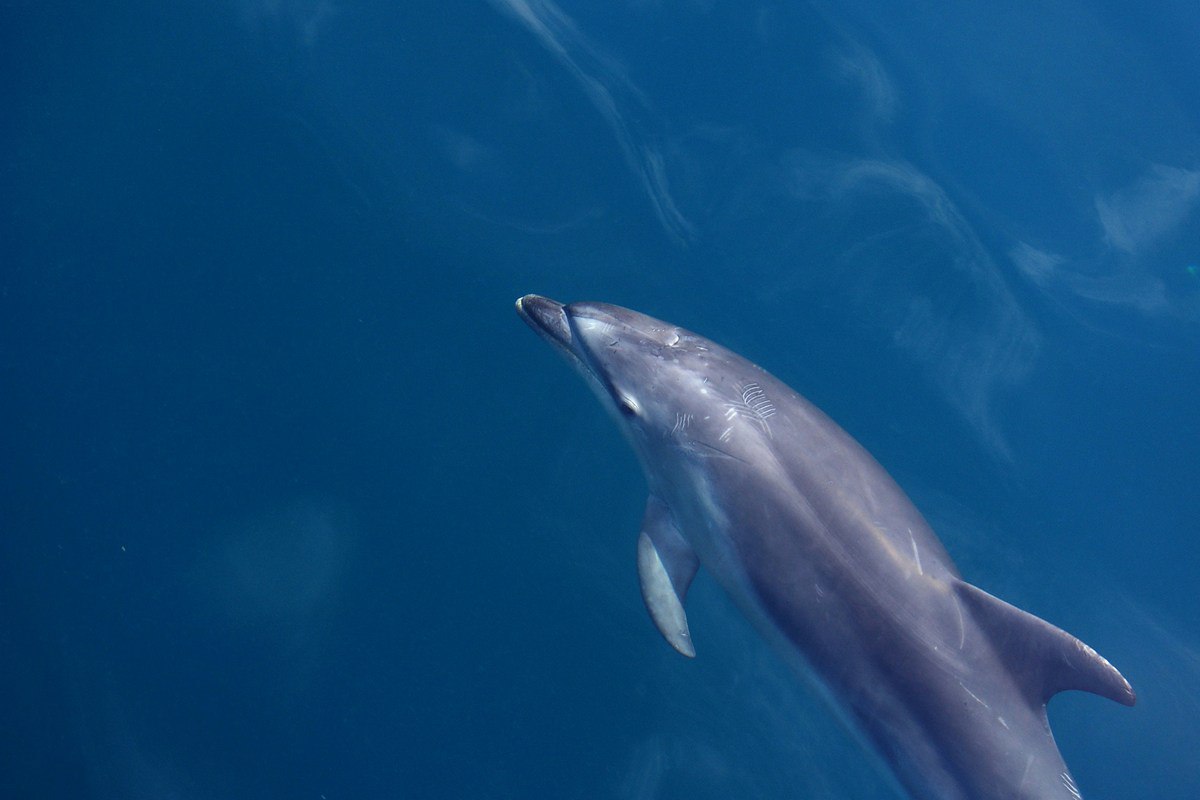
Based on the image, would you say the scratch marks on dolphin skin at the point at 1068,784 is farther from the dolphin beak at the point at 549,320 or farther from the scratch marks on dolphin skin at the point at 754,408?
the dolphin beak at the point at 549,320

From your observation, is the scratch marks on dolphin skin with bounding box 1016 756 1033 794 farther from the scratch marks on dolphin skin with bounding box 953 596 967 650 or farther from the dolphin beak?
the dolphin beak

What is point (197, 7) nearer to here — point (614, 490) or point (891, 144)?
point (614, 490)

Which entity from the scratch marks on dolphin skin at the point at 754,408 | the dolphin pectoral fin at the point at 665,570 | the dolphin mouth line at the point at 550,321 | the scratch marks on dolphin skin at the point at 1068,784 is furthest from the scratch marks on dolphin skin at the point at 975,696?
the dolphin mouth line at the point at 550,321

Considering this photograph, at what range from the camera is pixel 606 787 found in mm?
5270

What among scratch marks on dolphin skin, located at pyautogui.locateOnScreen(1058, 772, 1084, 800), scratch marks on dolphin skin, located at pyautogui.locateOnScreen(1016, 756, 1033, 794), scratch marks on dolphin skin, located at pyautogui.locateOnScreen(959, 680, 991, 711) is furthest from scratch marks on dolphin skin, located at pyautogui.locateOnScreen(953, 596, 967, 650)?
scratch marks on dolphin skin, located at pyautogui.locateOnScreen(1058, 772, 1084, 800)

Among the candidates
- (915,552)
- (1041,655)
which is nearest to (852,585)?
(915,552)

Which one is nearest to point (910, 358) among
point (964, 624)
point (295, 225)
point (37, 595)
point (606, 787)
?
point (964, 624)

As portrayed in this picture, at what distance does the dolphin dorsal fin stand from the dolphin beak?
2.65m

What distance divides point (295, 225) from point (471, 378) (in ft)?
6.21

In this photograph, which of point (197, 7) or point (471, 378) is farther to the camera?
point (197, 7)

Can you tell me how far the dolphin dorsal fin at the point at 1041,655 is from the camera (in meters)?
3.65

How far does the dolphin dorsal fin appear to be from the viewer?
3.65 metres

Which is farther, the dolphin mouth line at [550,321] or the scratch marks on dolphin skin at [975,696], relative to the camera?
the dolphin mouth line at [550,321]

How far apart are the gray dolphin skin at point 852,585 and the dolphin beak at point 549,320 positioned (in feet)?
1.10
